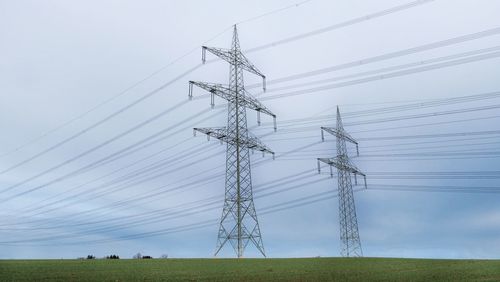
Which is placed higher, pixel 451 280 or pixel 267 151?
pixel 267 151

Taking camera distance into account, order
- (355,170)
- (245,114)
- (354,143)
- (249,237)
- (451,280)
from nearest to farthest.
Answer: (451,280) < (249,237) < (245,114) < (355,170) < (354,143)

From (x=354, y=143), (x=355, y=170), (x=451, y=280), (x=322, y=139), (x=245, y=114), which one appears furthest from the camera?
(x=354, y=143)

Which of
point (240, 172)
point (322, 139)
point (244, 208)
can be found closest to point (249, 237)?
point (244, 208)

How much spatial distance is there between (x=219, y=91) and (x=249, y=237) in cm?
1503

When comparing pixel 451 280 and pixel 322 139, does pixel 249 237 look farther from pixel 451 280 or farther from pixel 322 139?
pixel 451 280

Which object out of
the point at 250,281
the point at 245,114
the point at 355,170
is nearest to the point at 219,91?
the point at 245,114

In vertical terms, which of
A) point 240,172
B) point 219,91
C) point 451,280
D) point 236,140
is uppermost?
point 219,91

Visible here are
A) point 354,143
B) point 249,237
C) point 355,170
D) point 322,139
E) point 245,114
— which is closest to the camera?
point 249,237

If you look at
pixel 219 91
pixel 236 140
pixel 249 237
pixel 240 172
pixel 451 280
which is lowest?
pixel 451 280

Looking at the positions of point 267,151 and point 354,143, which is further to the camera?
Answer: point 354,143

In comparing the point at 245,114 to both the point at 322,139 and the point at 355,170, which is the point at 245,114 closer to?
the point at 322,139

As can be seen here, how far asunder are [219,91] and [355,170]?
70.2 feet

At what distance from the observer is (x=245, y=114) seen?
2029 inches

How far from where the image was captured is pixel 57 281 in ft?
62.1
